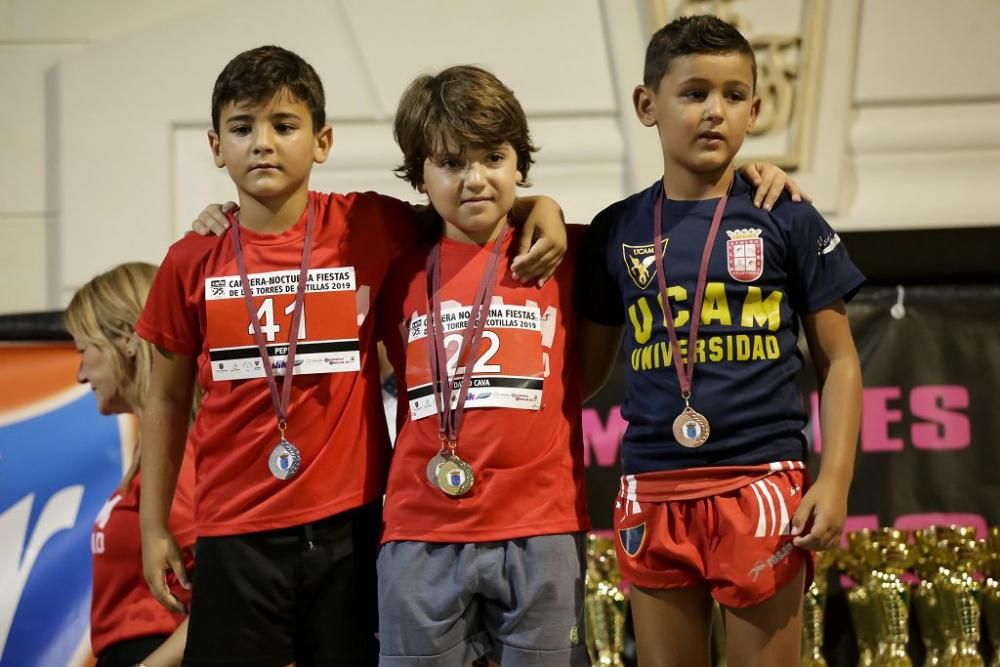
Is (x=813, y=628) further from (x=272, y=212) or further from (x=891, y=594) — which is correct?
(x=272, y=212)

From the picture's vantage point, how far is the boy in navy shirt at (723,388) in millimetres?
1674

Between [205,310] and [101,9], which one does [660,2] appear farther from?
[205,310]

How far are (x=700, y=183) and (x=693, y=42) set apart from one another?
0.22m

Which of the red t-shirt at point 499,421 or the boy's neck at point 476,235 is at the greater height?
the boy's neck at point 476,235

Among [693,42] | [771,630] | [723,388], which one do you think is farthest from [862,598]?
[693,42]

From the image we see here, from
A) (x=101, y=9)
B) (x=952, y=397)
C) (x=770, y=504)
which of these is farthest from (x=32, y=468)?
(x=952, y=397)

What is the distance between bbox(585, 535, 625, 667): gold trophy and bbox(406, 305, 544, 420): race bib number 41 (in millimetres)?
995

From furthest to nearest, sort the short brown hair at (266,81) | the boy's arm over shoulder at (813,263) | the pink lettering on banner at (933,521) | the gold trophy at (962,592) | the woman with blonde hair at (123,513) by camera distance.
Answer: the pink lettering on banner at (933,521), the gold trophy at (962,592), the woman with blonde hair at (123,513), the short brown hair at (266,81), the boy's arm over shoulder at (813,263)

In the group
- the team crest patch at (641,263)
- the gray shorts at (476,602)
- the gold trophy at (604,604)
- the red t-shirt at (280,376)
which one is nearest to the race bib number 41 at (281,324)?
the red t-shirt at (280,376)

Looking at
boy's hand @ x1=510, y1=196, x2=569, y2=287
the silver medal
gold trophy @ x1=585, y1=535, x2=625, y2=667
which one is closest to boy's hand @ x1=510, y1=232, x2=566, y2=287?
boy's hand @ x1=510, y1=196, x2=569, y2=287

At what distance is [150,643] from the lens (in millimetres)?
2271

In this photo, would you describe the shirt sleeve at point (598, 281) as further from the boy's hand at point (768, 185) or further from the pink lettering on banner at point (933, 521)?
the pink lettering on banner at point (933, 521)

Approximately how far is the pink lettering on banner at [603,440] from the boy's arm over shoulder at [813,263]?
1168 mm

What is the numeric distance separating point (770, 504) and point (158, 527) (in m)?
1.00
